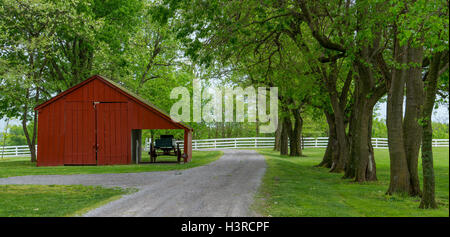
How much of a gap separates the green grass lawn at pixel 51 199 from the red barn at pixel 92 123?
11.2 m

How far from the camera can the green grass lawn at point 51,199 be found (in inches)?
336

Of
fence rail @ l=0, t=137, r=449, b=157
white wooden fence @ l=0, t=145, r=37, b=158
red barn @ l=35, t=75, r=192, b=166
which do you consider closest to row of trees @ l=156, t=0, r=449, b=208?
red barn @ l=35, t=75, r=192, b=166

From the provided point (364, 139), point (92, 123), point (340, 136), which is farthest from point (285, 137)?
point (364, 139)

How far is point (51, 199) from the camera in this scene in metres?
10.3

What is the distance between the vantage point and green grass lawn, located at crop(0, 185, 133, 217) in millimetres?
8531

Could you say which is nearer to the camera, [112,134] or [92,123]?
[92,123]

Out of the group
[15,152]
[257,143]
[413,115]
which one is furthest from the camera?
[257,143]

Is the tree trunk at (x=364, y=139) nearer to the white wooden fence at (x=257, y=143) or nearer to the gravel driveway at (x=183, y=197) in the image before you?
the gravel driveway at (x=183, y=197)
